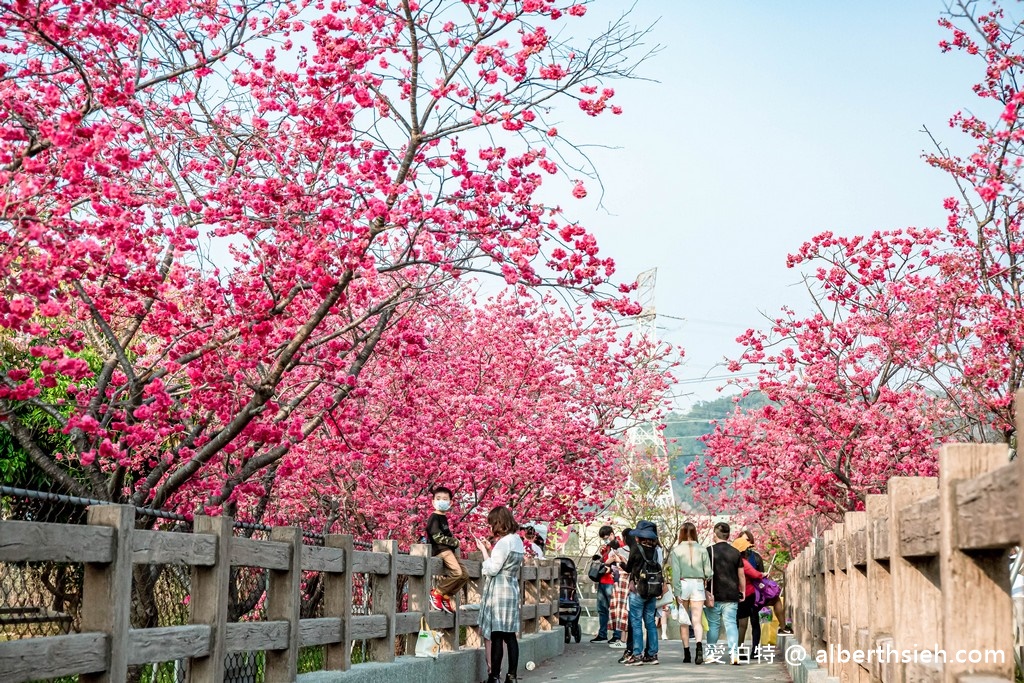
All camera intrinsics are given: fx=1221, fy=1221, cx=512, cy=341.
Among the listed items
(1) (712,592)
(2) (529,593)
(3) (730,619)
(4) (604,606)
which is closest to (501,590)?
(3) (730,619)

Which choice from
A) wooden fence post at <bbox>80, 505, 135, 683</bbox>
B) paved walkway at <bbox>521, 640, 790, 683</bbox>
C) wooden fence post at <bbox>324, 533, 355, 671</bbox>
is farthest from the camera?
paved walkway at <bbox>521, 640, 790, 683</bbox>

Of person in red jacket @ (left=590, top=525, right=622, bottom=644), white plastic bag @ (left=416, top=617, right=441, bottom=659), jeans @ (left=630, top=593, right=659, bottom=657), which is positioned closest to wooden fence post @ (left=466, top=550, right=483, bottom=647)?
white plastic bag @ (left=416, top=617, right=441, bottom=659)

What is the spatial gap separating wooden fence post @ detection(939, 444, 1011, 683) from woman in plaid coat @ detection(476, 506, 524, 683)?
25.7 feet

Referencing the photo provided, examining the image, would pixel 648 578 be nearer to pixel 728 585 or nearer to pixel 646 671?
pixel 728 585

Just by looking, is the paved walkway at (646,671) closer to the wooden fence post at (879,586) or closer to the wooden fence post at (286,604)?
the wooden fence post at (286,604)

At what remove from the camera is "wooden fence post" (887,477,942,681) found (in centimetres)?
546

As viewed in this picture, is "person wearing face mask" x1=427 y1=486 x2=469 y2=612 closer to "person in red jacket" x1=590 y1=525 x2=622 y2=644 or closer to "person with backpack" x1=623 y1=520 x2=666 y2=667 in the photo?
"person with backpack" x1=623 y1=520 x2=666 y2=667

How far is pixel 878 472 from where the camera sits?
19.7 m

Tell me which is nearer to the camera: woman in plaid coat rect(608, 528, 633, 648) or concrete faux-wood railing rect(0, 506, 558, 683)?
concrete faux-wood railing rect(0, 506, 558, 683)

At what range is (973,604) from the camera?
13.6 ft

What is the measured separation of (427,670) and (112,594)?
560 cm

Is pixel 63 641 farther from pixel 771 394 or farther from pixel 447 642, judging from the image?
pixel 771 394

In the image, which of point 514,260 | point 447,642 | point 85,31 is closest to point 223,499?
point 447,642

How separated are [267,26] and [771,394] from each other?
12.7 m
